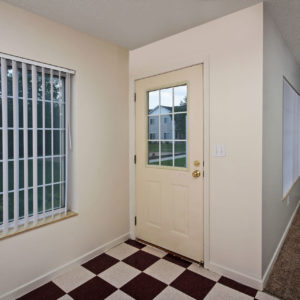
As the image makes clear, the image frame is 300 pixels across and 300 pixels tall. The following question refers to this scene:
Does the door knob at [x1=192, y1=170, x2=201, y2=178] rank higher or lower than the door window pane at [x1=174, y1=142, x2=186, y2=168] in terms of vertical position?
lower

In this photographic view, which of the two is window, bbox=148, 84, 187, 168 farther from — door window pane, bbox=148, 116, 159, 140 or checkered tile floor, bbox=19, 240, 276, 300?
checkered tile floor, bbox=19, 240, 276, 300

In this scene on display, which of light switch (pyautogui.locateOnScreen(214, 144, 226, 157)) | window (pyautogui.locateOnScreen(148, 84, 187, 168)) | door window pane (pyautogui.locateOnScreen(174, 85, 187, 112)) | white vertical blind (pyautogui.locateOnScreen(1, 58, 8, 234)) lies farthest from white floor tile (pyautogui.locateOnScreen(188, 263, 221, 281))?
white vertical blind (pyautogui.locateOnScreen(1, 58, 8, 234))

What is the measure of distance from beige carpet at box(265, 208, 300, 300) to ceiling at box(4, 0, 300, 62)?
2389mm

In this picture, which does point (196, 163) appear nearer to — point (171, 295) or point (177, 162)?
point (177, 162)

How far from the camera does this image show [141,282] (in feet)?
6.91

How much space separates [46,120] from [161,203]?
4.95 feet

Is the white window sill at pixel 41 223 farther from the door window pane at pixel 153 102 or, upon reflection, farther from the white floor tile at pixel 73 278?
the door window pane at pixel 153 102

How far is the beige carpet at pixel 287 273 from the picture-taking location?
6.41 feet

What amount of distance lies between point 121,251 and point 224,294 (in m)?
1.20

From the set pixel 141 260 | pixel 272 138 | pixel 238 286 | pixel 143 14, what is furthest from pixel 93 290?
pixel 143 14

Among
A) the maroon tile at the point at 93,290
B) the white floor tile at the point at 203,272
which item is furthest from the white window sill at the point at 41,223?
the white floor tile at the point at 203,272

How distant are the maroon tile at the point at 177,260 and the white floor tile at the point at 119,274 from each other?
0.41m

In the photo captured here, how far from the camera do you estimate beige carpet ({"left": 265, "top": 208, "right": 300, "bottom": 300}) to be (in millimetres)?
1955

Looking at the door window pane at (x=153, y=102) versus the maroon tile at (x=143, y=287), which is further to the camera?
the door window pane at (x=153, y=102)
